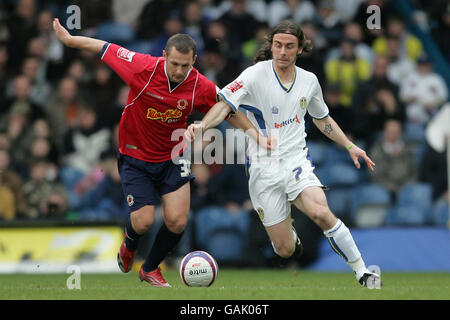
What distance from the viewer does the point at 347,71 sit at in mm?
14680

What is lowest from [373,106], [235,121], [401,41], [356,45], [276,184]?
[276,184]

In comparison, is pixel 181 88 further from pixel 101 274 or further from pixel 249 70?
pixel 101 274

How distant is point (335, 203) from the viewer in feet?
44.6

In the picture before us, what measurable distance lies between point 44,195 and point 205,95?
5786 millimetres

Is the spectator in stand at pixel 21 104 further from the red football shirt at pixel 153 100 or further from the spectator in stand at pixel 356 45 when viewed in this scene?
the red football shirt at pixel 153 100

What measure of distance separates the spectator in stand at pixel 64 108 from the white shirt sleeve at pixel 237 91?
667cm

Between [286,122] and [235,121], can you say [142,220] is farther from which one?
[286,122]

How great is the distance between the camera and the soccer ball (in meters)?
8.14

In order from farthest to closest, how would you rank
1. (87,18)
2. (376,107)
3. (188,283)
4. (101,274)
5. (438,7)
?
(438,7), (87,18), (376,107), (101,274), (188,283)

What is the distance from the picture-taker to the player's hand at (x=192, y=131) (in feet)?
24.4

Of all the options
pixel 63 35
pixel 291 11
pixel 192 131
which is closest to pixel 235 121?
pixel 192 131

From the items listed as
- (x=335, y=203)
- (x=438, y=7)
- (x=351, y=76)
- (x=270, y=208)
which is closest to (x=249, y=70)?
(x=270, y=208)

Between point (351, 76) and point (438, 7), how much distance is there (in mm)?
3259

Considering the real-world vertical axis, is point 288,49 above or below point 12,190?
above
